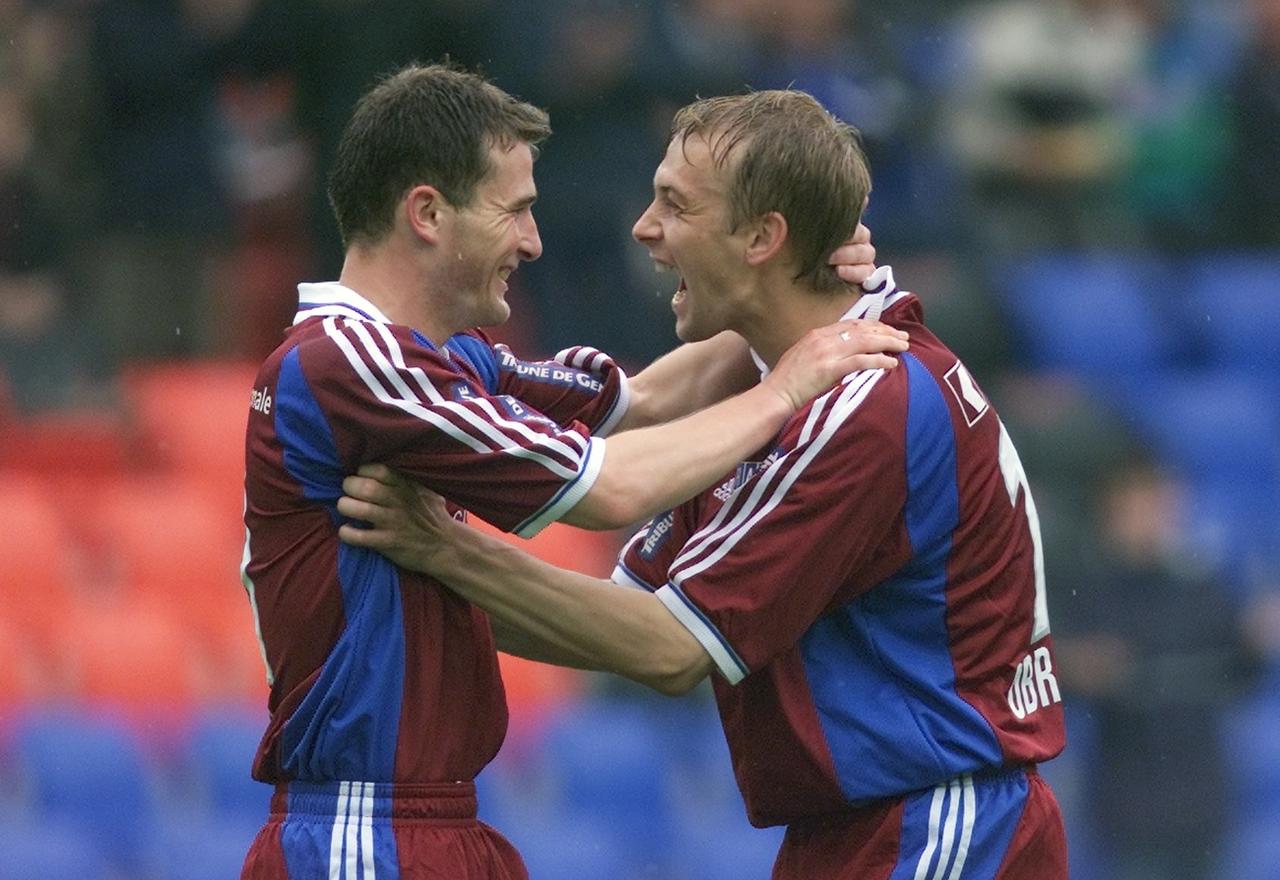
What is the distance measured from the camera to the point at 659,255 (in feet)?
14.7

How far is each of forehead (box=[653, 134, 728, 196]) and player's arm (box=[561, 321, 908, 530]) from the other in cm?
33

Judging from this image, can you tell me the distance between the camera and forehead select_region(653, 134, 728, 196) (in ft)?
14.3

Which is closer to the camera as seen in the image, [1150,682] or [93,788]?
[93,788]

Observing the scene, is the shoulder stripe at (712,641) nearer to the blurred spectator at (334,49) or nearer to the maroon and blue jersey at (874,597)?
the maroon and blue jersey at (874,597)

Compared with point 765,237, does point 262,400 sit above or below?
below

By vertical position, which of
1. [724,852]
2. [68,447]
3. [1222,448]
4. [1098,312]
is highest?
[1098,312]

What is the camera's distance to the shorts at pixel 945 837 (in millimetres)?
4188

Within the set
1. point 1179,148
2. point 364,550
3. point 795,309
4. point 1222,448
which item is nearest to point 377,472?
point 364,550

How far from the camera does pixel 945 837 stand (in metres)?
4.18

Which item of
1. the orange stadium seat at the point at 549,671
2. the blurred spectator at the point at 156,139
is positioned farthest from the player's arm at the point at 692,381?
the blurred spectator at the point at 156,139

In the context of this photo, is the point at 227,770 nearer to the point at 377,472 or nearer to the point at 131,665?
the point at 131,665

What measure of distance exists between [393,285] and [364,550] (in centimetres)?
47

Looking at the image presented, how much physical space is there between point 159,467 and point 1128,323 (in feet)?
14.5

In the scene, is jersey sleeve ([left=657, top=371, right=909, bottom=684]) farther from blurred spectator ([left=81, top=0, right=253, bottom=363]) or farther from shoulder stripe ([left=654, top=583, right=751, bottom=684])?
blurred spectator ([left=81, top=0, right=253, bottom=363])
